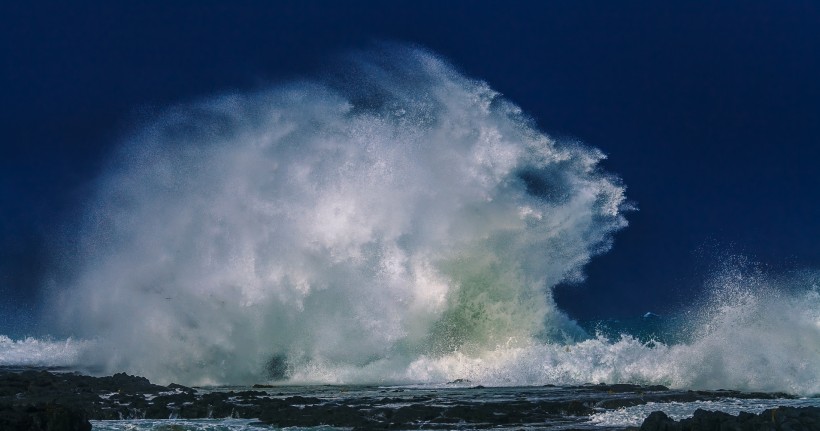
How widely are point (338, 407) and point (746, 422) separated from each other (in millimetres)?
12972

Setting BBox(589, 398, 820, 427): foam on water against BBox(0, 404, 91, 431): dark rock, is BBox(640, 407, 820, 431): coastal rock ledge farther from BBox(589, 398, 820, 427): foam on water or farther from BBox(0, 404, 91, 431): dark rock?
BBox(0, 404, 91, 431): dark rock

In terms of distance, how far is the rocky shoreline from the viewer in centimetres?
1872

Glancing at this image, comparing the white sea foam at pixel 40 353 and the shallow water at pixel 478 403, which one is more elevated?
the white sea foam at pixel 40 353

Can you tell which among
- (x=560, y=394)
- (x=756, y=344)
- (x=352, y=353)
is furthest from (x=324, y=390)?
(x=756, y=344)

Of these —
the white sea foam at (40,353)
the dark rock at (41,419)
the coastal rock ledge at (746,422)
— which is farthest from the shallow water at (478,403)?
the white sea foam at (40,353)

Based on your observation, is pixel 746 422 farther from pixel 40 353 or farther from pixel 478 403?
pixel 40 353

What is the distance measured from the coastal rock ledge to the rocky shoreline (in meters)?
0.02

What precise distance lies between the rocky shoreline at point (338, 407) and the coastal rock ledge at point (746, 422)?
0.07ft

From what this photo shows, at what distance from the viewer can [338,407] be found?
88.0 feet

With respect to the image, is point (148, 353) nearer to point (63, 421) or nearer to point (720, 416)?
point (63, 421)

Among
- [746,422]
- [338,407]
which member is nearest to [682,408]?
[746,422]

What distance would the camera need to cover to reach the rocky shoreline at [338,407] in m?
18.7

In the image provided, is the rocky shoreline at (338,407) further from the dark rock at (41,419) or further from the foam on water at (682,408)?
the foam on water at (682,408)

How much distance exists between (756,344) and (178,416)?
22721mm
